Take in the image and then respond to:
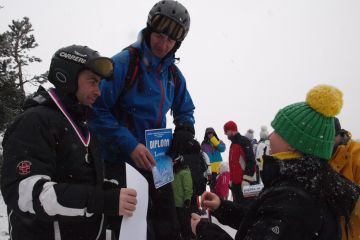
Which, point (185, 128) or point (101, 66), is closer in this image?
point (101, 66)

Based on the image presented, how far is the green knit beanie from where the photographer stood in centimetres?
209

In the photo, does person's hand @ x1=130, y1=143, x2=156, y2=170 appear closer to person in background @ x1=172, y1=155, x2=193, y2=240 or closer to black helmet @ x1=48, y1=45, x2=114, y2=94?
black helmet @ x1=48, y1=45, x2=114, y2=94

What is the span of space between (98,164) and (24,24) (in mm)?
22632

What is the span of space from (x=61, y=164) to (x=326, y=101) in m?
1.62

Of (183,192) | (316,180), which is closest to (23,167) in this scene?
(316,180)

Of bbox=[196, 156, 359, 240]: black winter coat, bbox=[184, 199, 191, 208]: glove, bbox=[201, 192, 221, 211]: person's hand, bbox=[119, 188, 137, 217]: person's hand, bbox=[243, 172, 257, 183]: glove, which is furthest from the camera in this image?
bbox=[243, 172, 257, 183]: glove

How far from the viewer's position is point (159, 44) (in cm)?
304

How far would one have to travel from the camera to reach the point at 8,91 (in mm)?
12219

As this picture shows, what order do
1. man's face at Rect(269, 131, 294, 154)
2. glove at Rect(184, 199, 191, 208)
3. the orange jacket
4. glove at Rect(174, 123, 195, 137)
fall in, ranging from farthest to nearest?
glove at Rect(184, 199, 191, 208)
the orange jacket
glove at Rect(174, 123, 195, 137)
man's face at Rect(269, 131, 294, 154)

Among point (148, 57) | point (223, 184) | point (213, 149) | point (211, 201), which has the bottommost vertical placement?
point (223, 184)

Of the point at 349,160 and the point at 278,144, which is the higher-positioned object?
the point at 278,144

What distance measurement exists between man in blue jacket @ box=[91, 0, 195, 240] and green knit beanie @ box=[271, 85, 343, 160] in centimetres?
113

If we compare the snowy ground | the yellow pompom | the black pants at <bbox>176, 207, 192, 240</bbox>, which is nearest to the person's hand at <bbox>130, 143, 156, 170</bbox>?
the yellow pompom

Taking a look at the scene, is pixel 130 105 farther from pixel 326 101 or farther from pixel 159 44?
pixel 326 101
